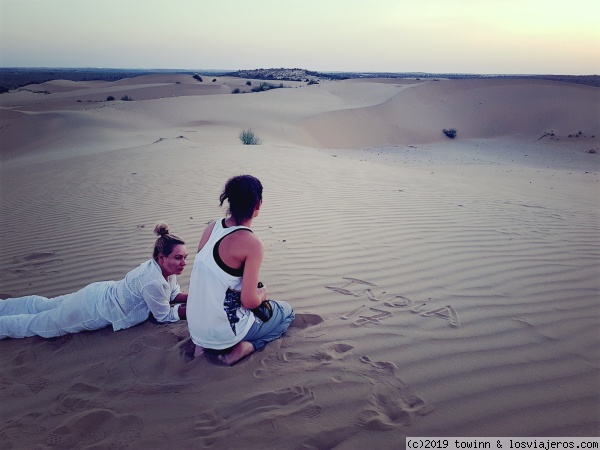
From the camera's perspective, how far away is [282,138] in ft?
60.6

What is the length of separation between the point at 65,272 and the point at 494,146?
19.5 meters

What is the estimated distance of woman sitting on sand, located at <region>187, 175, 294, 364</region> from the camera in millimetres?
2582

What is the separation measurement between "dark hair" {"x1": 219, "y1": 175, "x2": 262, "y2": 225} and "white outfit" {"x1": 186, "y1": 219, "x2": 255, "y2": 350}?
0.30ft

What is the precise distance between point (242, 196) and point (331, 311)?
1.40 metres

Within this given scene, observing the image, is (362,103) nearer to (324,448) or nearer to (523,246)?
(523,246)

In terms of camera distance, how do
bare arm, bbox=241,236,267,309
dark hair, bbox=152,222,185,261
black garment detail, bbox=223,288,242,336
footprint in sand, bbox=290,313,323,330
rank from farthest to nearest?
footprint in sand, bbox=290,313,323,330
dark hair, bbox=152,222,185,261
black garment detail, bbox=223,288,242,336
bare arm, bbox=241,236,267,309

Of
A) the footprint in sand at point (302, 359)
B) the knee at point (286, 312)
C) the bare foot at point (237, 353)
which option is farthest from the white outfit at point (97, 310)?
the footprint in sand at point (302, 359)

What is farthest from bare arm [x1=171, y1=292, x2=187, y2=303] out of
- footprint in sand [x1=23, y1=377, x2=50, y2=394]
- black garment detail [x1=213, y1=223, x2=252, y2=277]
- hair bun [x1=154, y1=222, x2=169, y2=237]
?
black garment detail [x1=213, y1=223, x2=252, y2=277]

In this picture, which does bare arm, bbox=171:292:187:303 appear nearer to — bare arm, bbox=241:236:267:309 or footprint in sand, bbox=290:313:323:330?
footprint in sand, bbox=290:313:323:330

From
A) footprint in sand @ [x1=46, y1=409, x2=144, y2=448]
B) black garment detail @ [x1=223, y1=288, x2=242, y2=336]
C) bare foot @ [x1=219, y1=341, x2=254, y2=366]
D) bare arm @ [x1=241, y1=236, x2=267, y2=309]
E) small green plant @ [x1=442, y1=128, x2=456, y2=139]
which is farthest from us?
small green plant @ [x1=442, y1=128, x2=456, y2=139]

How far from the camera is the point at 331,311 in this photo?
3535mm

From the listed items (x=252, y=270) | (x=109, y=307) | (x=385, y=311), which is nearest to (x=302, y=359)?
(x=252, y=270)

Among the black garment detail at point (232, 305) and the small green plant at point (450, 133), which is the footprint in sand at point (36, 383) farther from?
the small green plant at point (450, 133)

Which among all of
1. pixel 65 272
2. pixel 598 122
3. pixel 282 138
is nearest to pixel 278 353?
pixel 65 272
